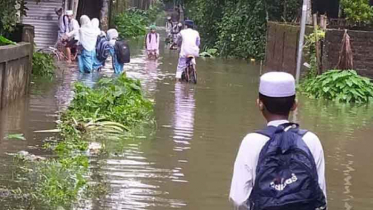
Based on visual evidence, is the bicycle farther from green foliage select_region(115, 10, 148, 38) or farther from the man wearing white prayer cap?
green foliage select_region(115, 10, 148, 38)

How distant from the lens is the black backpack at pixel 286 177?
12.0 ft

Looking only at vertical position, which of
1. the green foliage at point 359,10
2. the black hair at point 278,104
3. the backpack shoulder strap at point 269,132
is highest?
the green foliage at point 359,10

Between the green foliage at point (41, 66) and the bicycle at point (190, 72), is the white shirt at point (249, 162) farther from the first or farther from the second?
the bicycle at point (190, 72)

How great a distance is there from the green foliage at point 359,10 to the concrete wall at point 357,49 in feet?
10.8

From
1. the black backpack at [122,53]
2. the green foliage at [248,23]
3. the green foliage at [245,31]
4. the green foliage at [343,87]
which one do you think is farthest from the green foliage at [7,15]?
the green foliage at [245,31]

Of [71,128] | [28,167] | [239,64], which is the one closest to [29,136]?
[71,128]

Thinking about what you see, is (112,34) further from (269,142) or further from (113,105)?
(269,142)

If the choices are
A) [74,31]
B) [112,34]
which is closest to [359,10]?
[112,34]

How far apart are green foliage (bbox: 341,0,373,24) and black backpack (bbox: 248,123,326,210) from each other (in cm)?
1877

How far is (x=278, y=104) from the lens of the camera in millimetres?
3945

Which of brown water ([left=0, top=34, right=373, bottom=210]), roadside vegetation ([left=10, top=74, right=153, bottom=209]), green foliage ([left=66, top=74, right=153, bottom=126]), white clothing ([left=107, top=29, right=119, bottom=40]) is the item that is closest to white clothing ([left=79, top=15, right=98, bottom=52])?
white clothing ([left=107, top=29, right=119, bottom=40])

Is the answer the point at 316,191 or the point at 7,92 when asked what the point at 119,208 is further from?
the point at 7,92

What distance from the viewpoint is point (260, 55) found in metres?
31.2

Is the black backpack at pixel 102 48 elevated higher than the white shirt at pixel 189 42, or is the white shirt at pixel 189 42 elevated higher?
the white shirt at pixel 189 42
